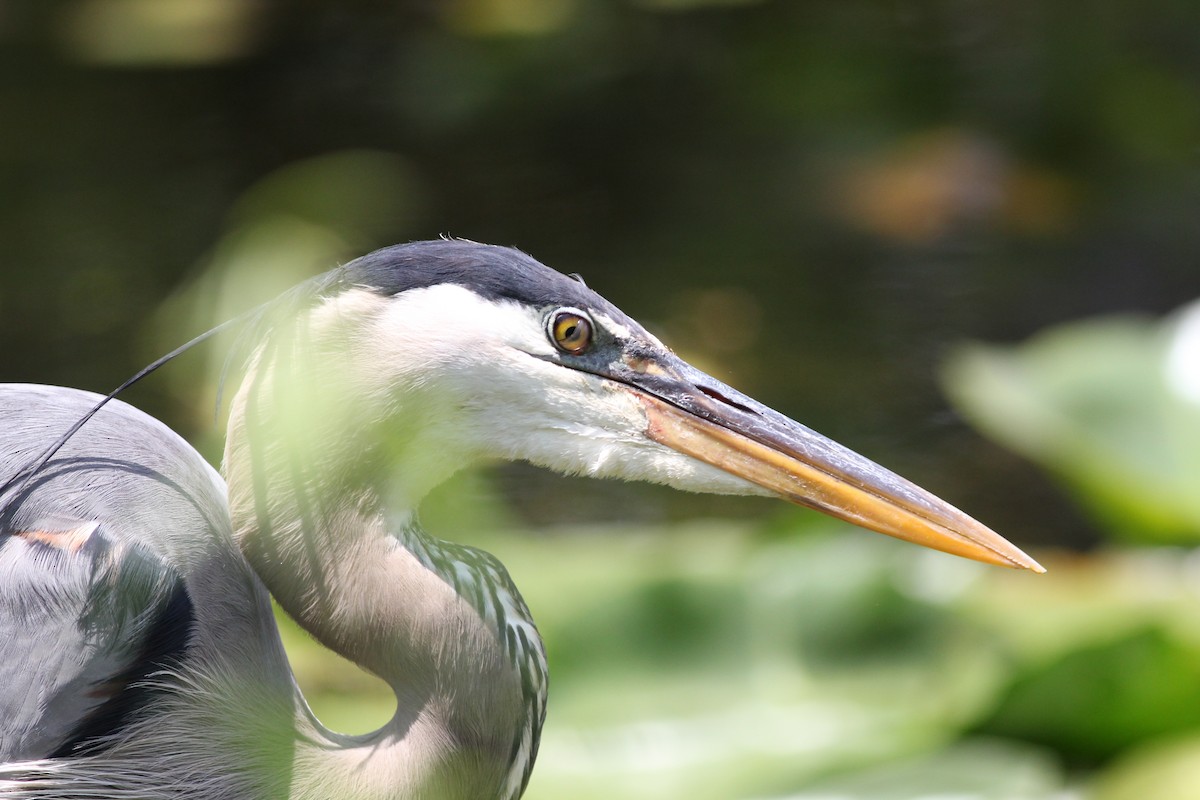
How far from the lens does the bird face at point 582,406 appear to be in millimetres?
1568

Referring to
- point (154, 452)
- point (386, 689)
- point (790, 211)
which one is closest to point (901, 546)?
point (386, 689)

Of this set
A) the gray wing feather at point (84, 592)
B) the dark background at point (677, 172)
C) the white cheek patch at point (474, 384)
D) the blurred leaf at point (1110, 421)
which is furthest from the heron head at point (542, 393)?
the dark background at point (677, 172)

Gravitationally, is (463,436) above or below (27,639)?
above

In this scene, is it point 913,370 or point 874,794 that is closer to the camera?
point 874,794

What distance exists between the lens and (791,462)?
170 centimetres

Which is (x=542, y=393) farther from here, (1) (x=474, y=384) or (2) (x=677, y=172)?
(2) (x=677, y=172)

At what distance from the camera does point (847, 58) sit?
583 centimetres

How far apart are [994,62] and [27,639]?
4.96m

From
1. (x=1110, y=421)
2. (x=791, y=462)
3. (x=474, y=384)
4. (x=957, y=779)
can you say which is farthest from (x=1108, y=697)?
(x=474, y=384)

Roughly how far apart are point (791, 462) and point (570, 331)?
301 mm

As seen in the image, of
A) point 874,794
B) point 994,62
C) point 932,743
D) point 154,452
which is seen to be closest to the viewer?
point 154,452

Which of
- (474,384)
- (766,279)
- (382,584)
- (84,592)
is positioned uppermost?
(766,279)

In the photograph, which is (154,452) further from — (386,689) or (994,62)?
(994,62)

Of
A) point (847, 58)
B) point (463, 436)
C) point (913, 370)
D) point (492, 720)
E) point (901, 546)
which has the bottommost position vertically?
point (492, 720)
